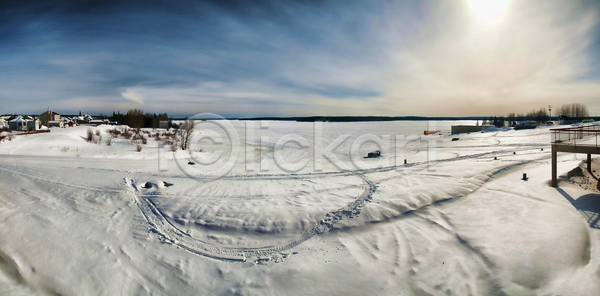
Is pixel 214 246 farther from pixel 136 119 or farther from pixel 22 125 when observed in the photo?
pixel 136 119

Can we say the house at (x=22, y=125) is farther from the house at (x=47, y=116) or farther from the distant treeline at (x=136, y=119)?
the distant treeline at (x=136, y=119)

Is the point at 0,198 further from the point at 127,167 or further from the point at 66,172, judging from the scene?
the point at 127,167

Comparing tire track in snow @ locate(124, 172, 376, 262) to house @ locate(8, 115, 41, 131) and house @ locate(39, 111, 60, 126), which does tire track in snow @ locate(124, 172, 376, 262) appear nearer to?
house @ locate(8, 115, 41, 131)

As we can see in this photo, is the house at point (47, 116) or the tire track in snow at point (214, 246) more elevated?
the house at point (47, 116)

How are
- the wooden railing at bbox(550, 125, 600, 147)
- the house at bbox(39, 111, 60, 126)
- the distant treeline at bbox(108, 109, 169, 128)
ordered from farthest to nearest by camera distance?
the distant treeline at bbox(108, 109, 169, 128) → the house at bbox(39, 111, 60, 126) → the wooden railing at bbox(550, 125, 600, 147)

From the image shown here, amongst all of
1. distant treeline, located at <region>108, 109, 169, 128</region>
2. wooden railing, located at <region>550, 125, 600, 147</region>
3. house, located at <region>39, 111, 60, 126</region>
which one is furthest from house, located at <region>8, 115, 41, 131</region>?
wooden railing, located at <region>550, 125, 600, 147</region>

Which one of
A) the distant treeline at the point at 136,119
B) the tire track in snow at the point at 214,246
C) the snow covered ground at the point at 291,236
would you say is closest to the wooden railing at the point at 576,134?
the snow covered ground at the point at 291,236

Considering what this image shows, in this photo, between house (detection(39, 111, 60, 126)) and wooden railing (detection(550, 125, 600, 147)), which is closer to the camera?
wooden railing (detection(550, 125, 600, 147))

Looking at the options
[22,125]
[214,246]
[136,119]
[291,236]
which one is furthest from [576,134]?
[136,119]

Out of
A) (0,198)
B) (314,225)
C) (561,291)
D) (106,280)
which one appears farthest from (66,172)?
(561,291)
